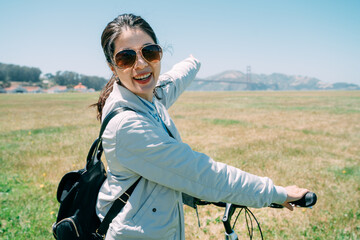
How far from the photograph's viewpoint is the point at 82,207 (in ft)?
5.18

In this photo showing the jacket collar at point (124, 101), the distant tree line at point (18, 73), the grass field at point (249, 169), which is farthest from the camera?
the distant tree line at point (18, 73)

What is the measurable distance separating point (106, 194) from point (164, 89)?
103 centimetres

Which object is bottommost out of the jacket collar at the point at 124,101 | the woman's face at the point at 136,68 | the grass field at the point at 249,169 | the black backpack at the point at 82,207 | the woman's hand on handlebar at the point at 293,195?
the grass field at the point at 249,169

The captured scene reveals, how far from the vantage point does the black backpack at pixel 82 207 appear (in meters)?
1.53

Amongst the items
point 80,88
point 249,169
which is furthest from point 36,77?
point 249,169

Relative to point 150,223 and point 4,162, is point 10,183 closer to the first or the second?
point 4,162

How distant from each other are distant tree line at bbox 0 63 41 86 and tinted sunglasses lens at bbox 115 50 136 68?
585 ft

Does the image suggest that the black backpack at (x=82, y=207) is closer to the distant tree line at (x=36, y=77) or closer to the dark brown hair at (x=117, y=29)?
the dark brown hair at (x=117, y=29)

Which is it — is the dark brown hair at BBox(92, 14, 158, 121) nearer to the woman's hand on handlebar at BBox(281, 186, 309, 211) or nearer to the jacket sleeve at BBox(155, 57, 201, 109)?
the jacket sleeve at BBox(155, 57, 201, 109)

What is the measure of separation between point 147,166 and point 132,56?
616mm

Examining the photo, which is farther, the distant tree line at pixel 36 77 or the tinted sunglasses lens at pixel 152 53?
the distant tree line at pixel 36 77

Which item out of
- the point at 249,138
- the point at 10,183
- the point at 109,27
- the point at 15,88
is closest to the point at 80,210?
the point at 109,27

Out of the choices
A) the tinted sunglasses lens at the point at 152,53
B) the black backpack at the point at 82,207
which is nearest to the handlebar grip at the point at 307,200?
the black backpack at the point at 82,207

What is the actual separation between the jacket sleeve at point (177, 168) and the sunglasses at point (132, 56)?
350 millimetres
